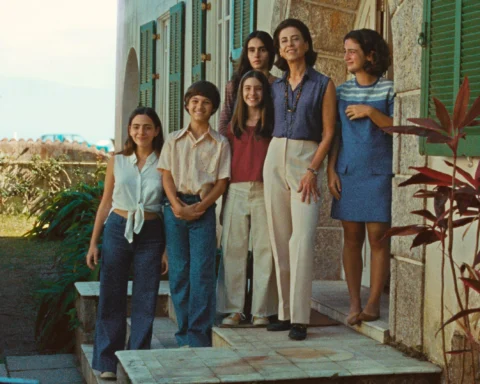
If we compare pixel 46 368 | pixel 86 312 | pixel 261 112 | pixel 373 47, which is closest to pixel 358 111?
pixel 373 47

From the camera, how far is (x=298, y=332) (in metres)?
4.84

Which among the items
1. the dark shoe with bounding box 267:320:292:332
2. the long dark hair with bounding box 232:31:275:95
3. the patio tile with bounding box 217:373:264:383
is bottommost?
the patio tile with bounding box 217:373:264:383

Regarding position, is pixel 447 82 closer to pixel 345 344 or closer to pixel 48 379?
pixel 345 344

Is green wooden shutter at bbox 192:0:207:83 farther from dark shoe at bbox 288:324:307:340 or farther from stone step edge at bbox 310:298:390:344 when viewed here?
dark shoe at bbox 288:324:307:340

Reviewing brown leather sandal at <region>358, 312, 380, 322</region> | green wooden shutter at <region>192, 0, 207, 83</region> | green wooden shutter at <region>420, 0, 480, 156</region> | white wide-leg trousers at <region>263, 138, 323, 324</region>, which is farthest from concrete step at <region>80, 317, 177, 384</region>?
green wooden shutter at <region>192, 0, 207, 83</region>

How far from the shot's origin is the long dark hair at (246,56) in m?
5.23

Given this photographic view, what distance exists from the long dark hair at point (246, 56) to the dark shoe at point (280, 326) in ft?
4.34

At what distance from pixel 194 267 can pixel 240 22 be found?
3.42m

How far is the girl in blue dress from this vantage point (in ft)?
15.9

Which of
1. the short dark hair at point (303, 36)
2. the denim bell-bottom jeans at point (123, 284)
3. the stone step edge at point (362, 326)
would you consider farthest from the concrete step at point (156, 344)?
the short dark hair at point (303, 36)

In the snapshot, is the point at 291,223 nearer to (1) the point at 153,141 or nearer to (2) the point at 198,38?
(1) the point at 153,141

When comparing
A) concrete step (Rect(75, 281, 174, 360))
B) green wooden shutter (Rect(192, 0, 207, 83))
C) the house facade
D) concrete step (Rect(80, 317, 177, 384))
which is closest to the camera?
the house facade

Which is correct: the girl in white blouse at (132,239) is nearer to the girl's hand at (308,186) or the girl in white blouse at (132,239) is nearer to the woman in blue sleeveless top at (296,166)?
the woman in blue sleeveless top at (296,166)

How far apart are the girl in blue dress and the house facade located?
0.17 metres
